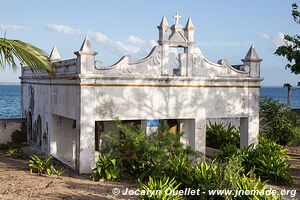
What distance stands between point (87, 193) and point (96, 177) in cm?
181

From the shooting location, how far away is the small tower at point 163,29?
47.3 ft

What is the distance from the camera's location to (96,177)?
12633 millimetres

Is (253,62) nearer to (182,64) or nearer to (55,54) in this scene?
(182,64)

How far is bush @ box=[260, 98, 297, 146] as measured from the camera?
772 inches

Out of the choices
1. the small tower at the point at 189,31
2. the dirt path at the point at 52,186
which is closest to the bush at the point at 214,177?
the dirt path at the point at 52,186

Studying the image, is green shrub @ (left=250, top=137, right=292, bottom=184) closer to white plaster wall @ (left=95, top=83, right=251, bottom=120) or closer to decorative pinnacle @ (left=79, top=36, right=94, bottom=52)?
white plaster wall @ (left=95, top=83, right=251, bottom=120)

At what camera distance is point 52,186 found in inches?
449

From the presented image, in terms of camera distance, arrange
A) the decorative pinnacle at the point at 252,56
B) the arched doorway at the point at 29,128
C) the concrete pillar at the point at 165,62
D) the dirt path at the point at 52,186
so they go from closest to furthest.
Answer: the dirt path at the point at 52,186
the concrete pillar at the point at 165,62
the decorative pinnacle at the point at 252,56
the arched doorway at the point at 29,128

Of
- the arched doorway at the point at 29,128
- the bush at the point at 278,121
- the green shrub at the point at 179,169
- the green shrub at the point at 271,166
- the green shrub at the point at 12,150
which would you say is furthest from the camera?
the arched doorway at the point at 29,128

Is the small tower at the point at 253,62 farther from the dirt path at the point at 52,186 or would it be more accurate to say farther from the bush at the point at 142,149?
the dirt path at the point at 52,186

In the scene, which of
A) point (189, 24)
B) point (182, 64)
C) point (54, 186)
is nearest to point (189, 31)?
point (189, 24)

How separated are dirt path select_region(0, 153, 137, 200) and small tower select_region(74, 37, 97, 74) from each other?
3.28 meters

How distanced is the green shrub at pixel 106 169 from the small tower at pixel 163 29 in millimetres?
4350

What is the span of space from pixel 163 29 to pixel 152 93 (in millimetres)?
2175
